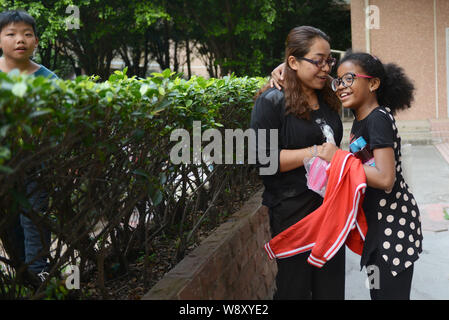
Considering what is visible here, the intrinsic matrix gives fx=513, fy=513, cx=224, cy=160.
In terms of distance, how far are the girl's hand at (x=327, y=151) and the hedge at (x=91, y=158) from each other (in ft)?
2.67

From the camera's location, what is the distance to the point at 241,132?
446 centimetres

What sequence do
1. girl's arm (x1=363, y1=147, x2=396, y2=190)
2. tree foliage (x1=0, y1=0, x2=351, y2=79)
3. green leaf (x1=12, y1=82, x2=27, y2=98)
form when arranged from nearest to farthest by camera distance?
green leaf (x1=12, y1=82, x2=27, y2=98) < girl's arm (x1=363, y1=147, x2=396, y2=190) < tree foliage (x1=0, y1=0, x2=351, y2=79)

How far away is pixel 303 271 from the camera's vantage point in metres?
2.85

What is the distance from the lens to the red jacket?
2.60 meters

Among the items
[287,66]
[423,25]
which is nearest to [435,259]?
[287,66]

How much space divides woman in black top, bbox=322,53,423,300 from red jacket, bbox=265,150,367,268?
64 mm

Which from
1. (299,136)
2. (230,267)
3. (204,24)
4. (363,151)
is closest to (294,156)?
(299,136)

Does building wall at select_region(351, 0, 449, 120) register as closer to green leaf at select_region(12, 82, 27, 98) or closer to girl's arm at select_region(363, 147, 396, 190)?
girl's arm at select_region(363, 147, 396, 190)

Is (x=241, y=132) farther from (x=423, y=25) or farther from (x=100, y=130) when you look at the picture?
(x=423, y=25)

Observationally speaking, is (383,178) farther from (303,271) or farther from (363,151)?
(303,271)

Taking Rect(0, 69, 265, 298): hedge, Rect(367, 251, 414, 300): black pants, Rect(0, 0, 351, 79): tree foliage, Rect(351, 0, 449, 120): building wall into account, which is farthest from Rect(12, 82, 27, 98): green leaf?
Rect(351, 0, 449, 120): building wall

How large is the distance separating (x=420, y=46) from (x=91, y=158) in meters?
13.4

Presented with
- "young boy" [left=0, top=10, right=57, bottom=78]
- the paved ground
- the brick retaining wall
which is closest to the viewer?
the brick retaining wall
